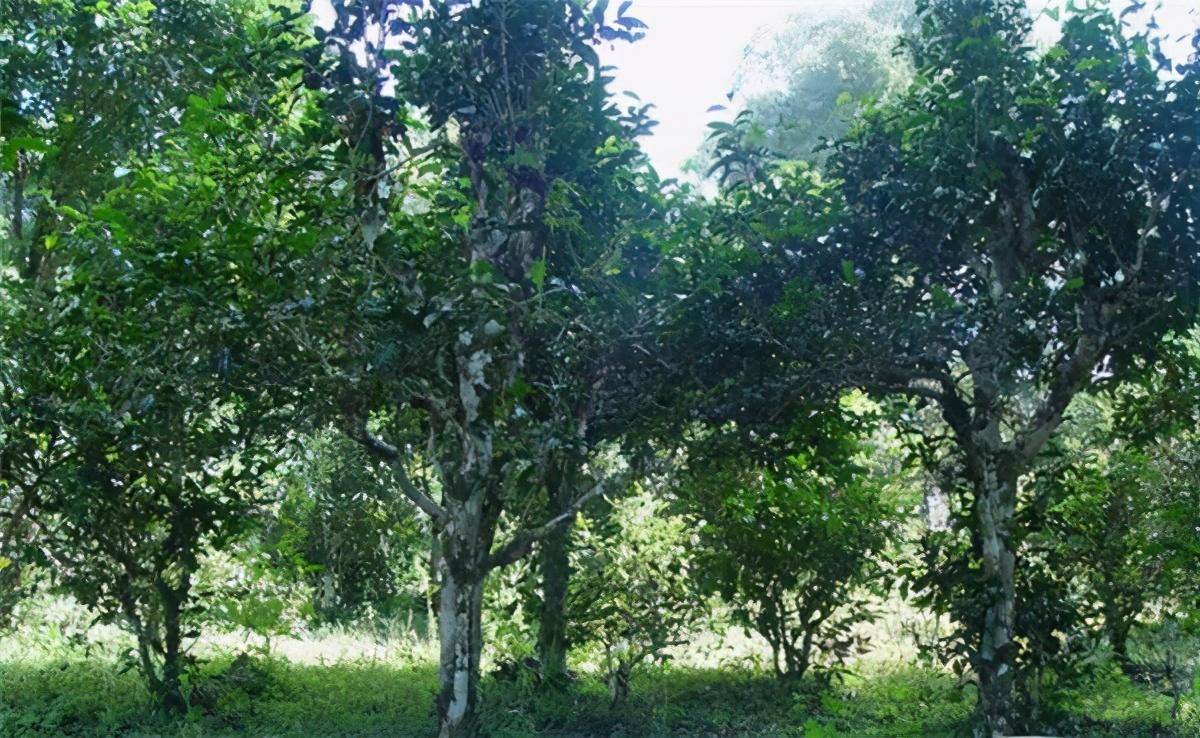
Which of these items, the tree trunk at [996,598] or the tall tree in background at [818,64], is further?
the tall tree in background at [818,64]

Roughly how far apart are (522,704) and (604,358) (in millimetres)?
3661

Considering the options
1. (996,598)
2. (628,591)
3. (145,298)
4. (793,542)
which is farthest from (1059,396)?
(145,298)

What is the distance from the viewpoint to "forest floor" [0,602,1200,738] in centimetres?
918

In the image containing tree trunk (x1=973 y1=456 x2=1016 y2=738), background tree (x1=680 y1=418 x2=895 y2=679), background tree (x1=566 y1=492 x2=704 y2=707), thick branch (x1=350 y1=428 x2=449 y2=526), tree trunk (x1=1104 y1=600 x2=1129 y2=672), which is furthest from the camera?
background tree (x1=680 y1=418 x2=895 y2=679)

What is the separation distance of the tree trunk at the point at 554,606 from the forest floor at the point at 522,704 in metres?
0.24

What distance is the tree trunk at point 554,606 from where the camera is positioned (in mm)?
10258

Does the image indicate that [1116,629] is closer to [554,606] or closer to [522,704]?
[554,606]

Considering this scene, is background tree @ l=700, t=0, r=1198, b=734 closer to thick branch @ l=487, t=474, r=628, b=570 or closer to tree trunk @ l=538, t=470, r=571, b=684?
thick branch @ l=487, t=474, r=628, b=570

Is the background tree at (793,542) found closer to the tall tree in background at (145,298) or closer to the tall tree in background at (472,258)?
the tall tree in background at (472,258)

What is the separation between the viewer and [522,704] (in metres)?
9.85

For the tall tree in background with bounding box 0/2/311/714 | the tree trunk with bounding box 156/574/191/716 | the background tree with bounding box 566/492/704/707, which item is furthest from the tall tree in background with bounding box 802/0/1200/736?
the tree trunk with bounding box 156/574/191/716

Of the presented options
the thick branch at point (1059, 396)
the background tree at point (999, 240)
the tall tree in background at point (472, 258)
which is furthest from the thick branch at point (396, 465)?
the thick branch at point (1059, 396)

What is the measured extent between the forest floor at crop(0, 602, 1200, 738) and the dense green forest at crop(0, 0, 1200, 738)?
0.06 meters

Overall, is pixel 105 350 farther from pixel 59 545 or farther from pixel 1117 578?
pixel 1117 578
